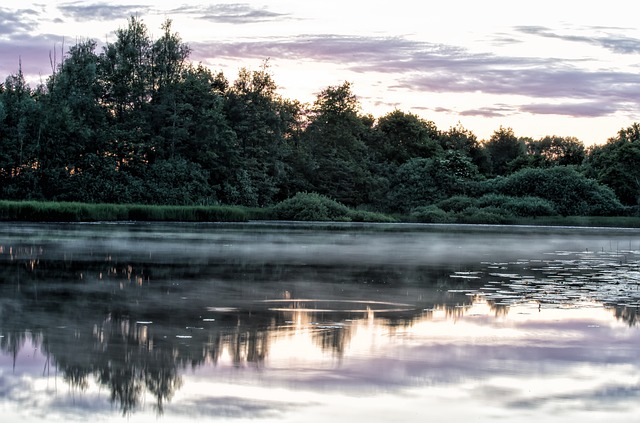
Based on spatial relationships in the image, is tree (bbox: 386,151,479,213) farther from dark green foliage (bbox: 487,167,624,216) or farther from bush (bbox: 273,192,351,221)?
bush (bbox: 273,192,351,221)

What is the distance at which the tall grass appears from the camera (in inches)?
1715

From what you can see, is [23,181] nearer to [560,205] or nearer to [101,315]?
[560,205]

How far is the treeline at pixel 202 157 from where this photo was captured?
5728 cm

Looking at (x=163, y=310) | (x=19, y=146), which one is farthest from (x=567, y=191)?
(x=163, y=310)

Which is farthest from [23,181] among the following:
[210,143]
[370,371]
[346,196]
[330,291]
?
[370,371]

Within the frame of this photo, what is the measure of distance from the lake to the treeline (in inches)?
1619

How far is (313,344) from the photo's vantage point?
858cm

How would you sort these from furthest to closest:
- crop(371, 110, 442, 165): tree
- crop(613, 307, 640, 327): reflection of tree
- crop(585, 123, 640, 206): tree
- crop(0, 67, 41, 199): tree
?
crop(371, 110, 442, 165): tree < crop(585, 123, 640, 206): tree < crop(0, 67, 41, 199): tree < crop(613, 307, 640, 327): reflection of tree

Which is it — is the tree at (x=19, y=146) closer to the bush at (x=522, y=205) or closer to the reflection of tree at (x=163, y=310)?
the bush at (x=522, y=205)

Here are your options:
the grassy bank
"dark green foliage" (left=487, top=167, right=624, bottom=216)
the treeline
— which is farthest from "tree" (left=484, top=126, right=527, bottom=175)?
the grassy bank

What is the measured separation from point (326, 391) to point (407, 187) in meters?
59.9

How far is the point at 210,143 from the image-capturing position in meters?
61.6

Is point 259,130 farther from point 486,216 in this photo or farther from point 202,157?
point 486,216

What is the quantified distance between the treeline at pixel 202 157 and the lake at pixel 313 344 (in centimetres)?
4112
